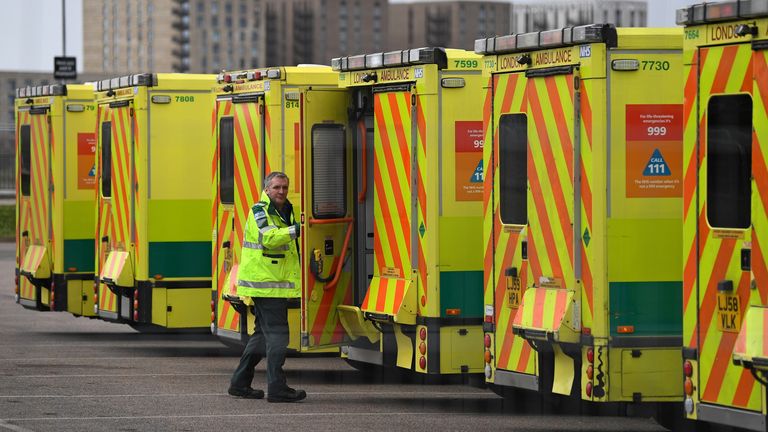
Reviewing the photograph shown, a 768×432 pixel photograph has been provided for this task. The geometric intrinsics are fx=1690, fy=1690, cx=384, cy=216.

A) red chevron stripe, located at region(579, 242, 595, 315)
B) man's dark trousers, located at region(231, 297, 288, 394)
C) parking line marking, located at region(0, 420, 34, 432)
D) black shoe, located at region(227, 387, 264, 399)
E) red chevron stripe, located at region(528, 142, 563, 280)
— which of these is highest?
red chevron stripe, located at region(528, 142, 563, 280)

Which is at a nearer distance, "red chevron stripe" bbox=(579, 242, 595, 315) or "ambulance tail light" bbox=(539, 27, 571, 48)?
"red chevron stripe" bbox=(579, 242, 595, 315)

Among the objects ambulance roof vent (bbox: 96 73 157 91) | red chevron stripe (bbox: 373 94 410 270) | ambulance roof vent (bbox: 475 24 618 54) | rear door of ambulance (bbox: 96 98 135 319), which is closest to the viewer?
ambulance roof vent (bbox: 475 24 618 54)

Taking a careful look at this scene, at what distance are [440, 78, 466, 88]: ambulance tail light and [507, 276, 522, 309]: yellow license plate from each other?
1727 millimetres

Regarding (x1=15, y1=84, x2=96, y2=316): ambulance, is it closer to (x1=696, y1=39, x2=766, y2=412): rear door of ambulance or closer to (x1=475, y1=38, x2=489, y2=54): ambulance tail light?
(x1=475, y1=38, x2=489, y2=54): ambulance tail light

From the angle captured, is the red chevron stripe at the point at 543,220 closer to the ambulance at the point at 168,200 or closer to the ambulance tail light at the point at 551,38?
the ambulance tail light at the point at 551,38

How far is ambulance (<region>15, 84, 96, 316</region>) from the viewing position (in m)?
A: 17.5

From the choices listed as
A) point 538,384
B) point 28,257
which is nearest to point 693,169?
point 538,384

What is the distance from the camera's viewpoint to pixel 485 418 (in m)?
11.6

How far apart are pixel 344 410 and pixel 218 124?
3460 millimetres

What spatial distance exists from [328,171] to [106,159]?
4.53 meters

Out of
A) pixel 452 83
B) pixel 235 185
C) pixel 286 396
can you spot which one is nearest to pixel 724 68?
pixel 452 83

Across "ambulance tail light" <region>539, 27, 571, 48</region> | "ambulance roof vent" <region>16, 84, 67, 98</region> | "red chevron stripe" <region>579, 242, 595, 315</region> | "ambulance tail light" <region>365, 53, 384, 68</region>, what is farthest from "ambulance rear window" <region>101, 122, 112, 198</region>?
"red chevron stripe" <region>579, 242, 595, 315</region>

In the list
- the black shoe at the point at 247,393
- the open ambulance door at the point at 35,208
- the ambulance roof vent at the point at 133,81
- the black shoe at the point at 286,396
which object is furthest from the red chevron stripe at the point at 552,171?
the open ambulance door at the point at 35,208

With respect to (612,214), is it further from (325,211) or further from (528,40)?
(325,211)
